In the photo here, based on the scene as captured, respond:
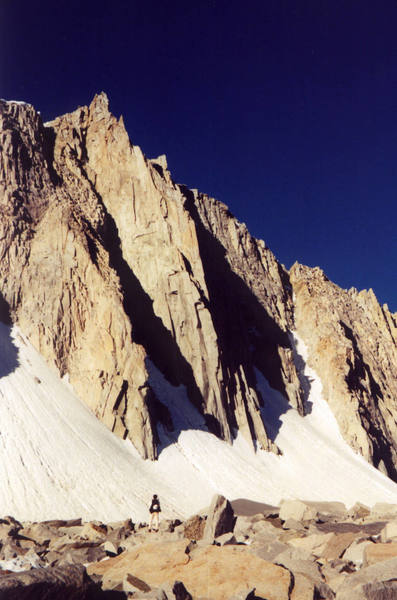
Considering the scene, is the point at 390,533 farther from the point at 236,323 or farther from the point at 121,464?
the point at 236,323

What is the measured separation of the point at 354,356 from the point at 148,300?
3263 centimetres

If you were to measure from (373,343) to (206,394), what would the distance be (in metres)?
41.1

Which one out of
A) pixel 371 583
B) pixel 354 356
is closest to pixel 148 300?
pixel 354 356

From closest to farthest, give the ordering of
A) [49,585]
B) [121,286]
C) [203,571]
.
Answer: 1. [49,585]
2. [203,571]
3. [121,286]

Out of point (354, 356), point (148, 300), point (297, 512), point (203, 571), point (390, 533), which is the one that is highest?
point (354, 356)

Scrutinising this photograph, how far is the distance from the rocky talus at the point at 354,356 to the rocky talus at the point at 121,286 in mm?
5727

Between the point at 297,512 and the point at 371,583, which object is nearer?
the point at 371,583

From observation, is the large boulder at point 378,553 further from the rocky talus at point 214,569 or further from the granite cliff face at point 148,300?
the granite cliff face at point 148,300

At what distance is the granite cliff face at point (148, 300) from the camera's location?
129 ft

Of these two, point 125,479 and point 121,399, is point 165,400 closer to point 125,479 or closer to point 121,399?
point 121,399

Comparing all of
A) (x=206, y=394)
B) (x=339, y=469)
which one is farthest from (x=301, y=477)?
(x=206, y=394)

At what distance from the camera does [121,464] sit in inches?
1288

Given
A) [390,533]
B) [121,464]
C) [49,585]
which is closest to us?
[49,585]

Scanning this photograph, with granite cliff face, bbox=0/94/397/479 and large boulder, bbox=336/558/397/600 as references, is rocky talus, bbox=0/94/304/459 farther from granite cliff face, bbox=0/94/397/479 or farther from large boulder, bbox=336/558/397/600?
large boulder, bbox=336/558/397/600
